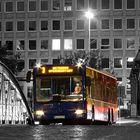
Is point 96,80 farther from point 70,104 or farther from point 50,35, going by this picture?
point 50,35

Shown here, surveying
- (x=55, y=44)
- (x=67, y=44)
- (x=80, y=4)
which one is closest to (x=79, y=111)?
(x=67, y=44)

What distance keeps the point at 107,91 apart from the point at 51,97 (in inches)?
229

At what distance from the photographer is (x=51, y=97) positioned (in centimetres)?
2983

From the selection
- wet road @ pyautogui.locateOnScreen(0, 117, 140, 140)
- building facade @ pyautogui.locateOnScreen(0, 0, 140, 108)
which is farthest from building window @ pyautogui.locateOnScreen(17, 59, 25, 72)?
wet road @ pyautogui.locateOnScreen(0, 117, 140, 140)

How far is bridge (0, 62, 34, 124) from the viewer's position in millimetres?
32516

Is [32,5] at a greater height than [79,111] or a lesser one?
greater

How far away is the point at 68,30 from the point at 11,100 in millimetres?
80767

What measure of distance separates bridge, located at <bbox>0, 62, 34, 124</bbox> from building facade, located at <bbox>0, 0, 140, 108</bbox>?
7731cm

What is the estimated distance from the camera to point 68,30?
114 meters

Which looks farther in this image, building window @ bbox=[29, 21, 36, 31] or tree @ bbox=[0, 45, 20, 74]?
building window @ bbox=[29, 21, 36, 31]

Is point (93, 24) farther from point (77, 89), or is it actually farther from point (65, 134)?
point (65, 134)

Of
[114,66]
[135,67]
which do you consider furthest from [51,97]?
[114,66]

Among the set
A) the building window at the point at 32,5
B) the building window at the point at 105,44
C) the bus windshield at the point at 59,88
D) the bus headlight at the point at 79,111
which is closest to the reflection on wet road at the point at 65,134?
the bus windshield at the point at 59,88

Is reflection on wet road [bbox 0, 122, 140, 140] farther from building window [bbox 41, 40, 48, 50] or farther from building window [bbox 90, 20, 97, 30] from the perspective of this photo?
building window [bbox 41, 40, 48, 50]
